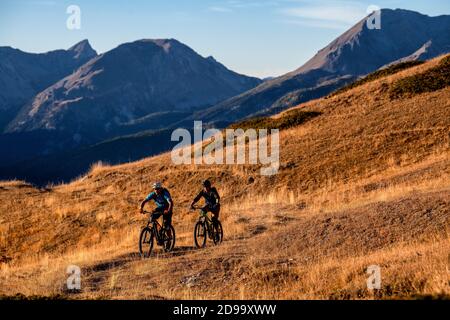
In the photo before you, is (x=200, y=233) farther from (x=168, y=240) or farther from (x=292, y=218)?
(x=292, y=218)

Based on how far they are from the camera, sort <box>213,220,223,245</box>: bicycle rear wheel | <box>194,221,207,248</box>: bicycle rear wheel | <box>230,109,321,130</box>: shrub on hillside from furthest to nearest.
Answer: <box>230,109,321,130</box>: shrub on hillside → <box>213,220,223,245</box>: bicycle rear wheel → <box>194,221,207,248</box>: bicycle rear wheel

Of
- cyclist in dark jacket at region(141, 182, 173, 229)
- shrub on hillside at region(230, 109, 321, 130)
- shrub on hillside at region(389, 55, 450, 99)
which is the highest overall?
shrub on hillside at region(389, 55, 450, 99)

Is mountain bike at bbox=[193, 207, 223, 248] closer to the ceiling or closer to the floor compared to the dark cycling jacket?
closer to the floor

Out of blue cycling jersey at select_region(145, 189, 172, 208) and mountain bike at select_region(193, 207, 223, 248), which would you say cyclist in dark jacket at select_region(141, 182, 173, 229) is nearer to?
blue cycling jersey at select_region(145, 189, 172, 208)

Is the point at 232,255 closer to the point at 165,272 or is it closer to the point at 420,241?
the point at 165,272

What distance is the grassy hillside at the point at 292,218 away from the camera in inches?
579

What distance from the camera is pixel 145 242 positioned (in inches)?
844

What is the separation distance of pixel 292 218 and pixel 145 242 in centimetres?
716

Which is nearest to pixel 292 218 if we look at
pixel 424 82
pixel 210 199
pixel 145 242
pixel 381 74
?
pixel 210 199

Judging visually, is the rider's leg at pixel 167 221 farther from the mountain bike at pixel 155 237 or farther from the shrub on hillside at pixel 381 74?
the shrub on hillside at pixel 381 74

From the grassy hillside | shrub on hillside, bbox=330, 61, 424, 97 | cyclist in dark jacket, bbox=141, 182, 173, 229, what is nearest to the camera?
the grassy hillside

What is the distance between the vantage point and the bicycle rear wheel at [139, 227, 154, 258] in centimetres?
2125

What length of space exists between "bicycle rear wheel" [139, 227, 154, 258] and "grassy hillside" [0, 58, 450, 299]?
632 mm

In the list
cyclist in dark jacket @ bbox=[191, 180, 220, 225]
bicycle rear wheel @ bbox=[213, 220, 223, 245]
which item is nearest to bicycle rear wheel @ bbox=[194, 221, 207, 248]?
bicycle rear wheel @ bbox=[213, 220, 223, 245]
